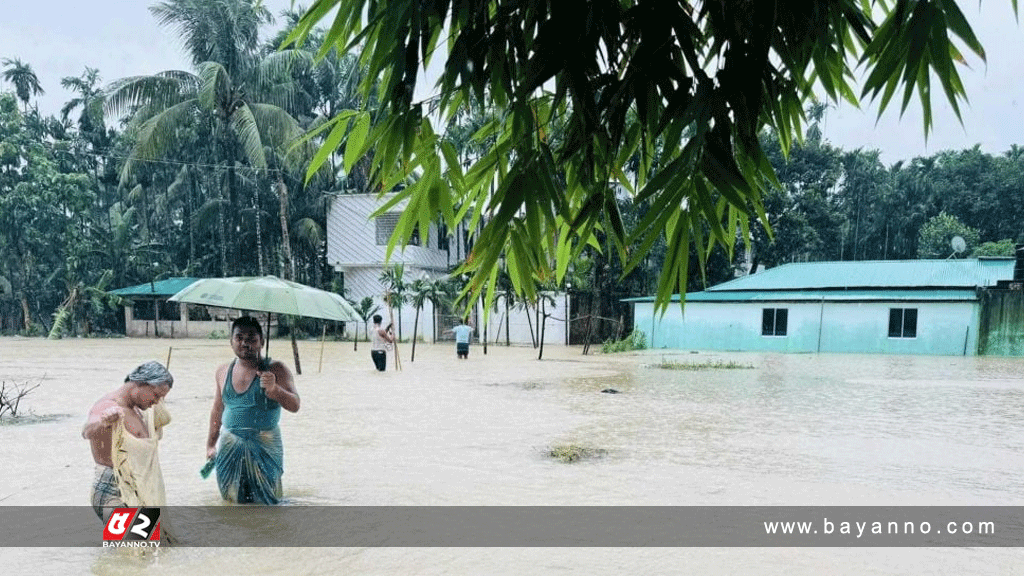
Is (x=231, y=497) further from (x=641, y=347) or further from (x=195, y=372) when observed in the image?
(x=641, y=347)

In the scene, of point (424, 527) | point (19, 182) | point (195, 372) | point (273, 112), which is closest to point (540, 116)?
point (424, 527)

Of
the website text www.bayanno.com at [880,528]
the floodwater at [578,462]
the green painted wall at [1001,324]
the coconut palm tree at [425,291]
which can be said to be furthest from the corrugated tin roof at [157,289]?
the website text www.bayanno.com at [880,528]

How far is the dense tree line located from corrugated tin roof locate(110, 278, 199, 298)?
1005 millimetres

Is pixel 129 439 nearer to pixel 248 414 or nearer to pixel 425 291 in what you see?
pixel 248 414

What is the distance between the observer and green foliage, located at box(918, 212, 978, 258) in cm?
3844

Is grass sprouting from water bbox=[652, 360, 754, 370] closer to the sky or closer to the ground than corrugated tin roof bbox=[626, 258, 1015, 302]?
closer to the ground

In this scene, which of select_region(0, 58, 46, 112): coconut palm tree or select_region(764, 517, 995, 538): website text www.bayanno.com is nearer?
select_region(764, 517, 995, 538): website text www.bayanno.com

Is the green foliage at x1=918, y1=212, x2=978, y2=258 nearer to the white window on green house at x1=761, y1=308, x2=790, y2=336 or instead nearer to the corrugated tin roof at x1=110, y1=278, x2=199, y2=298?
the white window on green house at x1=761, y1=308, x2=790, y2=336

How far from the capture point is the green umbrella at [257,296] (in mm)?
6754

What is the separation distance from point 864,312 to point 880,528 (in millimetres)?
24297

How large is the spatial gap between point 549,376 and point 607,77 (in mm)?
17145

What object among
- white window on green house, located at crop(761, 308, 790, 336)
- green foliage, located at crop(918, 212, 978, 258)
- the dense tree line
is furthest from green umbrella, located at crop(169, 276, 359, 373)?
green foliage, located at crop(918, 212, 978, 258)

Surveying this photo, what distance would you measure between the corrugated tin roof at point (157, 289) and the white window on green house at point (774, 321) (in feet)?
82.2

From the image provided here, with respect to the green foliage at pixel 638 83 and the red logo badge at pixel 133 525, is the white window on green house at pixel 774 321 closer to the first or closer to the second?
the red logo badge at pixel 133 525
